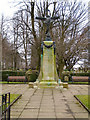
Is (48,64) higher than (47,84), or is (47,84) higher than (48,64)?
(48,64)

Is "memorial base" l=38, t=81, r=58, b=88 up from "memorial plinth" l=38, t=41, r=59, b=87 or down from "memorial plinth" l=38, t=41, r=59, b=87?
down

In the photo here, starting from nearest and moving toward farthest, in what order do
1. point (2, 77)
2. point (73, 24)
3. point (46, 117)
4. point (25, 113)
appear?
1. point (46, 117)
2. point (25, 113)
3. point (2, 77)
4. point (73, 24)

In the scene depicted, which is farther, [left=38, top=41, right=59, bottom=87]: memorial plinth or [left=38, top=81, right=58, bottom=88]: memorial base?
[left=38, top=41, right=59, bottom=87]: memorial plinth

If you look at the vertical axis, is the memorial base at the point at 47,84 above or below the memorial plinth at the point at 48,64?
below

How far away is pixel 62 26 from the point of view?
25.9 metres

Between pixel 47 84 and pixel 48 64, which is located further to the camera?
pixel 48 64

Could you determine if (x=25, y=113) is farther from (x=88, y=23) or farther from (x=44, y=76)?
(x=88, y=23)

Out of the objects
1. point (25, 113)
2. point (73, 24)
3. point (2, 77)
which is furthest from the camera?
point (73, 24)

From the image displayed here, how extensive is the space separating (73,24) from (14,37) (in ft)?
43.1

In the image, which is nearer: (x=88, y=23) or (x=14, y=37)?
(x=88, y=23)

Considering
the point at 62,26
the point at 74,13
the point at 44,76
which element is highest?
the point at 74,13

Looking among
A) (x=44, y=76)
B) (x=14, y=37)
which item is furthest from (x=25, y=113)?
(x=14, y=37)

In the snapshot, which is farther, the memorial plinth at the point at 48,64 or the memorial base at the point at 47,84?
the memorial plinth at the point at 48,64

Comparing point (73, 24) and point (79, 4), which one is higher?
point (79, 4)
